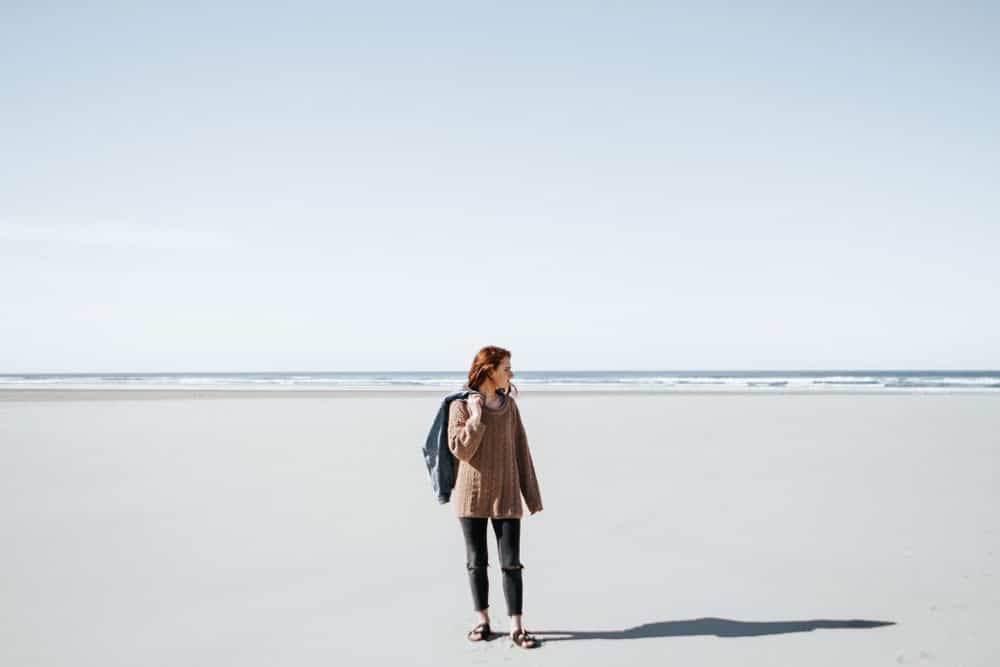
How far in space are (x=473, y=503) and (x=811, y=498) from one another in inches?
246

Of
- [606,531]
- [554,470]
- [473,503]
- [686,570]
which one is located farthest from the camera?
[554,470]

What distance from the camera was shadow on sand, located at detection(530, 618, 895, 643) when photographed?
4.75m

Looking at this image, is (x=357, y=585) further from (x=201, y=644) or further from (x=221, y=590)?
(x=201, y=644)

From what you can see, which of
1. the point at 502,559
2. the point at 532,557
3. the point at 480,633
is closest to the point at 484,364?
the point at 502,559

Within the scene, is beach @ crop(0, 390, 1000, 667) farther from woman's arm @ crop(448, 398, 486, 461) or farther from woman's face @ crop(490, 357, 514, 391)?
woman's face @ crop(490, 357, 514, 391)

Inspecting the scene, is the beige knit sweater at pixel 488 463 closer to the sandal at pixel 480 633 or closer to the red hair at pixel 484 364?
the red hair at pixel 484 364

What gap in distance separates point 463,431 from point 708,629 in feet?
7.17

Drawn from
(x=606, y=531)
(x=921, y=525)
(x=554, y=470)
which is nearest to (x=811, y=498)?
(x=921, y=525)

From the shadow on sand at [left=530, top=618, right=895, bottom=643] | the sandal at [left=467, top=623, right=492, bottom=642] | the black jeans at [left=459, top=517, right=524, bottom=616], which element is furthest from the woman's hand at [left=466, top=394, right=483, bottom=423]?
the shadow on sand at [left=530, top=618, right=895, bottom=643]

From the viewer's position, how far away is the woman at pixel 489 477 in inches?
180

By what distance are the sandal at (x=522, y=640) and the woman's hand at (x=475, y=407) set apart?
141 centimetres

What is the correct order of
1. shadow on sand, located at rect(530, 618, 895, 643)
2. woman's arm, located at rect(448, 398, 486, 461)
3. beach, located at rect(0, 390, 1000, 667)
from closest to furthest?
1. woman's arm, located at rect(448, 398, 486, 461)
2. beach, located at rect(0, 390, 1000, 667)
3. shadow on sand, located at rect(530, 618, 895, 643)

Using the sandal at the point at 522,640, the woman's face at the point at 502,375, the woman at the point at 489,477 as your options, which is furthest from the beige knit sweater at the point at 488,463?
the sandal at the point at 522,640

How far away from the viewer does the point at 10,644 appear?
4.64 meters
